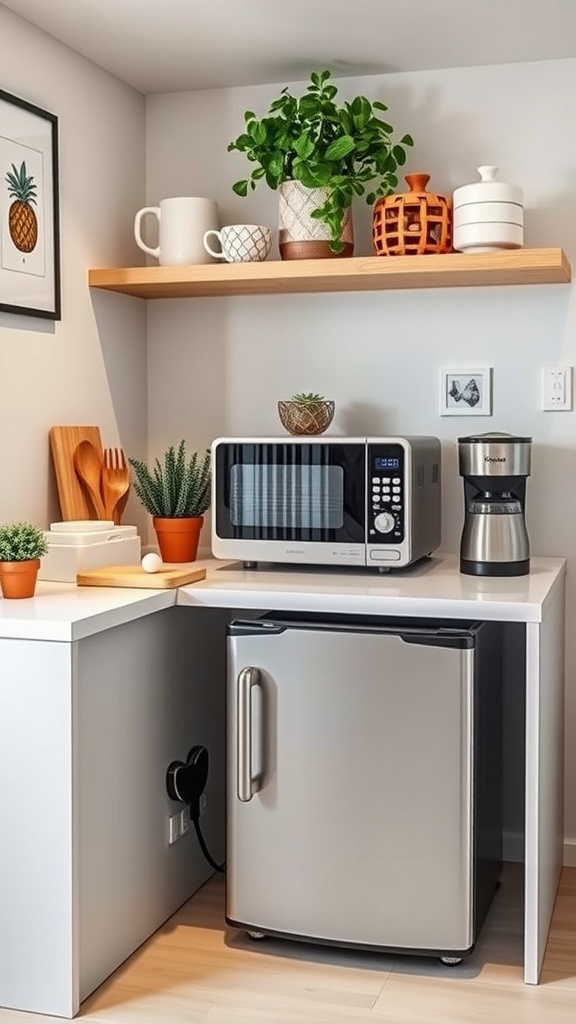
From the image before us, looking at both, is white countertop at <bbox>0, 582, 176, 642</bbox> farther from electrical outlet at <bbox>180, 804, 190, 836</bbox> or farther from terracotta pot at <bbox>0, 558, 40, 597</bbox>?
electrical outlet at <bbox>180, 804, 190, 836</bbox>

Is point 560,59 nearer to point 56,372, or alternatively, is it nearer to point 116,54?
point 116,54

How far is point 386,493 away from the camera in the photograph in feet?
8.06

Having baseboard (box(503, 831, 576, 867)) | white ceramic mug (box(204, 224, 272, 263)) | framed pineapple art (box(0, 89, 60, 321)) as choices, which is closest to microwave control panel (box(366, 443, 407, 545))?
white ceramic mug (box(204, 224, 272, 263))

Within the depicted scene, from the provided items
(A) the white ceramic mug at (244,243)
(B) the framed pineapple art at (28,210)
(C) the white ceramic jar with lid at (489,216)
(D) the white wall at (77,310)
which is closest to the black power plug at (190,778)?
(D) the white wall at (77,310)

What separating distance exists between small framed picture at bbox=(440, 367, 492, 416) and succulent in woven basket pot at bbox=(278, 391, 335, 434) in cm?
30

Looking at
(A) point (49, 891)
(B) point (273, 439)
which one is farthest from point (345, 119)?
(A) point (49, 891)

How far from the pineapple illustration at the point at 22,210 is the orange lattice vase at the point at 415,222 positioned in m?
0.77

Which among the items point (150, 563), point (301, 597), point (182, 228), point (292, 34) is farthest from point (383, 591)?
point (292, 34)

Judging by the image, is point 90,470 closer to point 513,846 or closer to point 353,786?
point 353,786

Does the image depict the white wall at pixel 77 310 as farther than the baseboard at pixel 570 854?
No

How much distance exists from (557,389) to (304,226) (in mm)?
700

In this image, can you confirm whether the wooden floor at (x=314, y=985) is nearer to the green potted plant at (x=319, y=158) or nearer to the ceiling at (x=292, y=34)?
the green potted plant at (x=319, y=158)

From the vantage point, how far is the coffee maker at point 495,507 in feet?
8.02

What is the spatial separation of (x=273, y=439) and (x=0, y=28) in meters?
1.01
